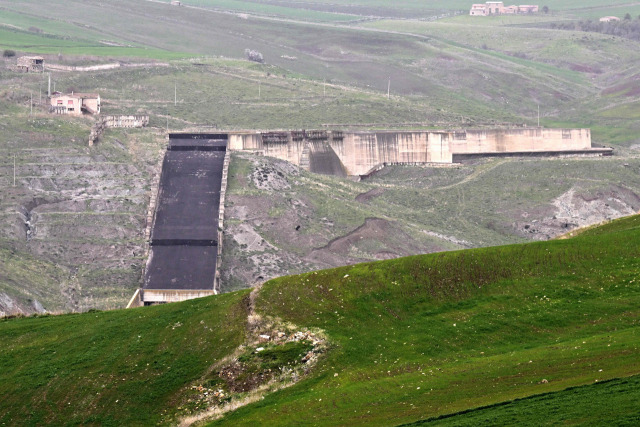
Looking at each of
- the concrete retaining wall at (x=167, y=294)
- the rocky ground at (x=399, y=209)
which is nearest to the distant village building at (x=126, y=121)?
the rocky ground at (x=399, y=209)

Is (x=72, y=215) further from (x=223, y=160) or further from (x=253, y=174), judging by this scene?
(x=253, y=174)

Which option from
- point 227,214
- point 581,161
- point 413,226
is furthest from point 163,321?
point 581,161

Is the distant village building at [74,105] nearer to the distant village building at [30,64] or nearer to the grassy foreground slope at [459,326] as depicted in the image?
the distant village building at [30,64]

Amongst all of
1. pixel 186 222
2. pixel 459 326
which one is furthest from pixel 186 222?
pixel 459 326

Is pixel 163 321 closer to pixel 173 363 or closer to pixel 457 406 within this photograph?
pixel 173 363

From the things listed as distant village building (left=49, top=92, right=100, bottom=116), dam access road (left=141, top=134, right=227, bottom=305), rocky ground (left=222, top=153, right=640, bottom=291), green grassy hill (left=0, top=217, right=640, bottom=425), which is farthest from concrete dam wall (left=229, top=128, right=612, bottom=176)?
green grassy hill (left=0, top=217, right=640, bottom=425)
